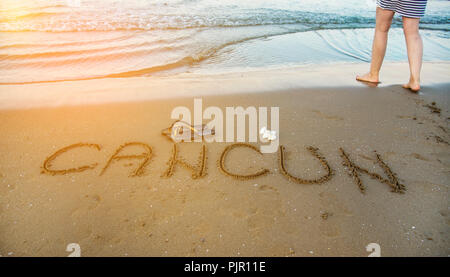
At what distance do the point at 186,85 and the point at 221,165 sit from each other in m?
1.97

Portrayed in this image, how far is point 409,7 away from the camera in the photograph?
3402 mm

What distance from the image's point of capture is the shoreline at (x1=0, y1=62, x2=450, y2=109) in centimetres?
354

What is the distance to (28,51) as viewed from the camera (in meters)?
5.73

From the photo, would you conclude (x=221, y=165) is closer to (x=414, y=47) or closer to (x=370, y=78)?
(x=370, y=78)

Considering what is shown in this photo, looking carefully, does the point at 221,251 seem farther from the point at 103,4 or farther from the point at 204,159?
the point at 103,4

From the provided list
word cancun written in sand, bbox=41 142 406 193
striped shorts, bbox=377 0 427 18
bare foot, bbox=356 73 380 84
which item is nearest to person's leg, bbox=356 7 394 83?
bare foot, bbox=356 73 380 84

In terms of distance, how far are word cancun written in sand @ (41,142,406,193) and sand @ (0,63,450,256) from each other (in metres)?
0.03

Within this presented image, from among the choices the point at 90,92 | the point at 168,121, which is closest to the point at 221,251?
the point at 168,121

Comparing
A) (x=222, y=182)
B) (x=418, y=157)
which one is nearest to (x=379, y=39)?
(x=418, y=157)

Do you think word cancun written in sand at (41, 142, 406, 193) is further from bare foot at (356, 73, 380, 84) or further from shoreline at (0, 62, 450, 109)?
bare foot at (356, 73, 380, 84)

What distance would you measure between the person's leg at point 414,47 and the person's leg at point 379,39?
22 cm

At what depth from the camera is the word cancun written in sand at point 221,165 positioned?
2.22 m
